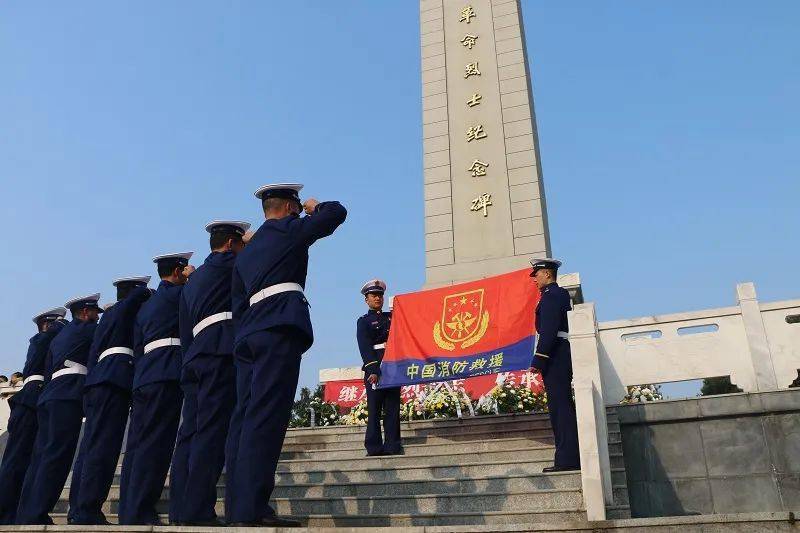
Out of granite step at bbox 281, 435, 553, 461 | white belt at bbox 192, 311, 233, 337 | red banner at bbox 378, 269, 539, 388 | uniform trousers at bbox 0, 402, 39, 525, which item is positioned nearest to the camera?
white belt at bbox 192, 311, 233, 337

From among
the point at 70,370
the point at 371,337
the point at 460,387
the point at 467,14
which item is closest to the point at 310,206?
the point at 70,370

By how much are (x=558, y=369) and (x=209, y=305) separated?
2.76 meters

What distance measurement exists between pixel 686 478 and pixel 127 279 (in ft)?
15.9

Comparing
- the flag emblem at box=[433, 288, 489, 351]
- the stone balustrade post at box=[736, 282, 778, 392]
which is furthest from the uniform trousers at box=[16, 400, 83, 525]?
the stone balustrade post at box=[736, 282, 778, 392]

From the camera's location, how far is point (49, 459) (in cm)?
491

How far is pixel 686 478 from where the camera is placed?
17.3ft

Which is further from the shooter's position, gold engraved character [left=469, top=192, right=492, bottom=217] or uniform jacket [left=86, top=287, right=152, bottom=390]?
gold engraved character [left=469, top=192, right=492, bottom=217]

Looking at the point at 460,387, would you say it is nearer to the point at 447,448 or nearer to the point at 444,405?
the point at 444,405

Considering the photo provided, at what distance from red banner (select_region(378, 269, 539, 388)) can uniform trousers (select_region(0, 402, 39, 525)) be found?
3.42 meters

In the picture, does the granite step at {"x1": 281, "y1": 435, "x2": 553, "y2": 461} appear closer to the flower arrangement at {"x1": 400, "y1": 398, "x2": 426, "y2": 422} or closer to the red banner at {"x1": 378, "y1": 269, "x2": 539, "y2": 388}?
the red banner at {"x1": 378, "y1": 269, "x2": 539, "y2": 388}

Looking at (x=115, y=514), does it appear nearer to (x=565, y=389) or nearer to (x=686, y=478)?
(x=565, y=389)

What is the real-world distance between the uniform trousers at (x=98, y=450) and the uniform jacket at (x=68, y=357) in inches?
11.4

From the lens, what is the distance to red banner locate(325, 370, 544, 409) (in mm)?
9102

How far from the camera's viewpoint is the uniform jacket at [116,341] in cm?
491
